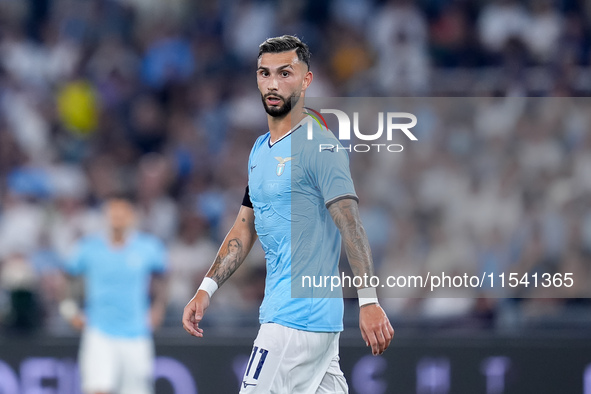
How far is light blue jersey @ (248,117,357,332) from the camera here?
13.7 ft

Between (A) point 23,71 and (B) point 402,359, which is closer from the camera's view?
(B) point 402,359

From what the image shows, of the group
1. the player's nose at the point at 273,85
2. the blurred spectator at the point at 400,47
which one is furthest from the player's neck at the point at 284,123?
the blurred spectator at the point at 400,47

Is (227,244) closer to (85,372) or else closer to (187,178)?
(85,372)

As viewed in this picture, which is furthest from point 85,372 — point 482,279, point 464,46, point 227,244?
point 464,46

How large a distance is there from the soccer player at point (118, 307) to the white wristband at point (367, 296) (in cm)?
462

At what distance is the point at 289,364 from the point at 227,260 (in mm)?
661

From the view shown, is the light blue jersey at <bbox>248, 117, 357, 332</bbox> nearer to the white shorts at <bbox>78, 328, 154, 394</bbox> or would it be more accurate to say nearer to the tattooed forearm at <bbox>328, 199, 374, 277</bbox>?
the tattooed forearm at <bbox>328, 199, 374, 277</bbox>

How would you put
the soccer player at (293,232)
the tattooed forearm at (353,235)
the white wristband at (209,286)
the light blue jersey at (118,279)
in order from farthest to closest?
the light blue jersey at (118,279) → the white wristband at (209,286) → the soccer player at (293,232) → the tattooed forearm at (353,235)

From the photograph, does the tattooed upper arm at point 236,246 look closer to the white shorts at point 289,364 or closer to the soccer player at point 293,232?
the soccer player at point 293,232

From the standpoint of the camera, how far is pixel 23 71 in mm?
11852

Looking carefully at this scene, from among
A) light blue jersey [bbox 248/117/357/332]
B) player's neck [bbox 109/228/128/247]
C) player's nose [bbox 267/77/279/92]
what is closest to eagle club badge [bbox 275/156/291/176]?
light blue jersey [bbox 248/117/357/332]

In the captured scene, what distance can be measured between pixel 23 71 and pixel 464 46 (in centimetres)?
539

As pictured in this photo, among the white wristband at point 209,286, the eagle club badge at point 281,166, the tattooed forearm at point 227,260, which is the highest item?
the eagle club badge at point 281,166

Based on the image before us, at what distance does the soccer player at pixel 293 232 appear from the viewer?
4.13 metres
